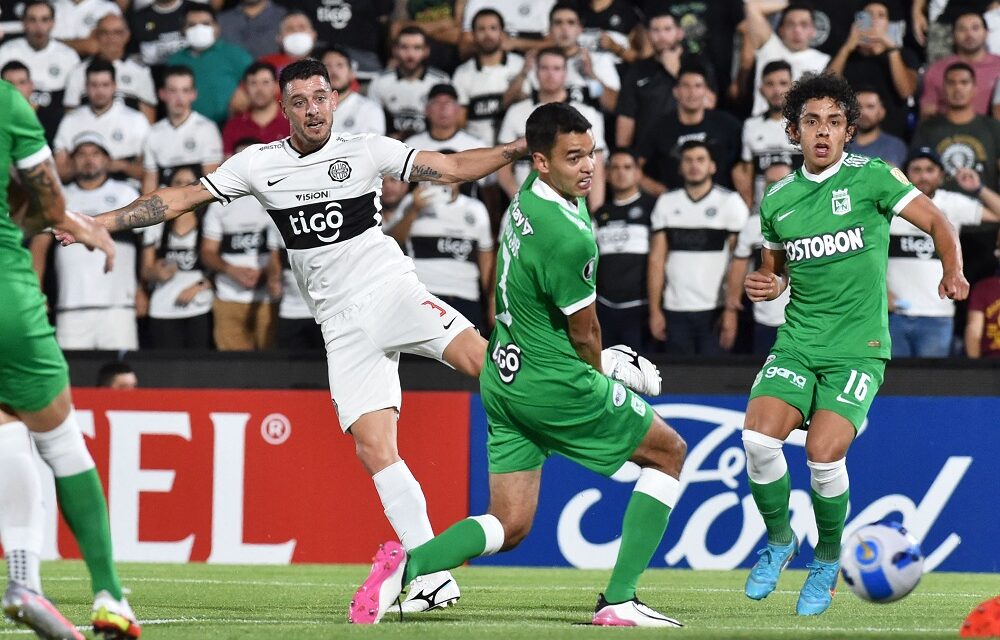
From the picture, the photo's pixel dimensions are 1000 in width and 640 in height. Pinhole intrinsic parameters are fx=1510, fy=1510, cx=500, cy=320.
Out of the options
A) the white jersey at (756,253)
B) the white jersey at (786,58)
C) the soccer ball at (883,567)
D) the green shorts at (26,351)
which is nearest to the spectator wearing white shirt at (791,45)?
the white jersey at (786,58)

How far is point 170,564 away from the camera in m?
11.2

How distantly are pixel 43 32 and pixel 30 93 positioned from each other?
0.75 m

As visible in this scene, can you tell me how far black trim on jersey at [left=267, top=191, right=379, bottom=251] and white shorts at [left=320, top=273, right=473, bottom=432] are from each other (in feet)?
1.16

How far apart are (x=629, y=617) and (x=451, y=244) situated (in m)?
6.22

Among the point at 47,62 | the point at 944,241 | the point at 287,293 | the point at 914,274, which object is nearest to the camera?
the point at 944,241

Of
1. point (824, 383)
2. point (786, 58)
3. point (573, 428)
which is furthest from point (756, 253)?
point (573, 428)

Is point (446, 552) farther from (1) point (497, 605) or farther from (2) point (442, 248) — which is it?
(2) point (442, 248)

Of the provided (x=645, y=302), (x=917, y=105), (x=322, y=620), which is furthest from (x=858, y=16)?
(x=322, y=620)

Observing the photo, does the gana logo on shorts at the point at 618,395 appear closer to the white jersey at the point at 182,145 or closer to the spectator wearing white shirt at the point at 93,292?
the spectator wearing white shirt at the point at 93,292

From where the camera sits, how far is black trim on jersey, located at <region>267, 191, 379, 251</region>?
783 centimetres

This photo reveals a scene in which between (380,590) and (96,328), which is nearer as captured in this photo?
(380,590)

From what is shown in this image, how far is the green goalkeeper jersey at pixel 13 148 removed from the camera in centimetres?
536

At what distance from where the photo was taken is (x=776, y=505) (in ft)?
25.1

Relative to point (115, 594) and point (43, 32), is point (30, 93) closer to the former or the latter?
point (43, 32)
